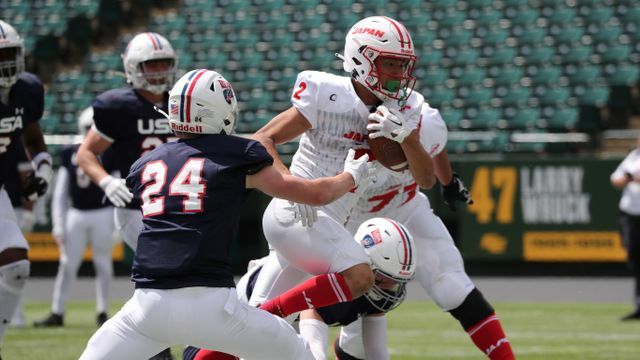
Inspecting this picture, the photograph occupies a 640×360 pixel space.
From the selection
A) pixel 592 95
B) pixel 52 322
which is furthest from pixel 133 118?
pixel 592 95

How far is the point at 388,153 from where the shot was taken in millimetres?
5188

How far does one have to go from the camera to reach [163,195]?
4.25 meters

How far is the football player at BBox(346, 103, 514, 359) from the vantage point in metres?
5.70

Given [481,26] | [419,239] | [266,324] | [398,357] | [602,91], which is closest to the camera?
[266,324]

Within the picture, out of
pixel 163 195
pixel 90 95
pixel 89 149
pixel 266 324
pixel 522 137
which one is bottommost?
pixel 90 95

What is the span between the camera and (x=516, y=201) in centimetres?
1437

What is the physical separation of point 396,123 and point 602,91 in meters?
12.6

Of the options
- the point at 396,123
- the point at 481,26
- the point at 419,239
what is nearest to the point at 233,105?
the point at 396,123

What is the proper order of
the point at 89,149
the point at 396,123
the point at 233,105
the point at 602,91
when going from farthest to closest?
the point at 602,91, the point at 89,149, the point at 396,123, the point at 233,105

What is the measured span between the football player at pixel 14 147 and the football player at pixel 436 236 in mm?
1831

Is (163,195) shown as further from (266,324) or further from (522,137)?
(522,137)

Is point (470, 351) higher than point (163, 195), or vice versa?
point (163, 195)

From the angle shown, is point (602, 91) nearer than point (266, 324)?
No

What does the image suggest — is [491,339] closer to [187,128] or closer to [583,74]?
[187,128]
